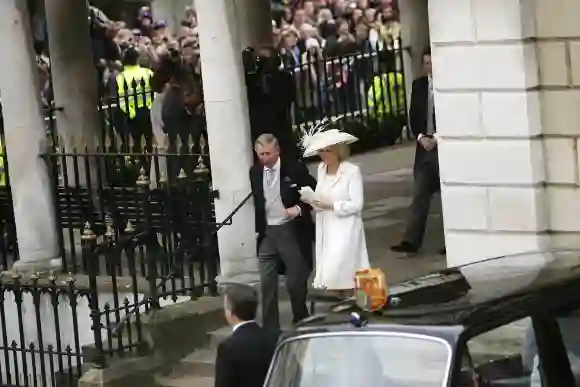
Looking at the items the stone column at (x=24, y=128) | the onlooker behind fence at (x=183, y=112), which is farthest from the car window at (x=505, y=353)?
the stone column at (x=24, y=128)

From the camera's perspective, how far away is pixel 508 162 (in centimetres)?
1124

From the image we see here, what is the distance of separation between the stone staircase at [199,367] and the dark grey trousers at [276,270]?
1.44 feet

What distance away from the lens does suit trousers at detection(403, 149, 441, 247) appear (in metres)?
13.4

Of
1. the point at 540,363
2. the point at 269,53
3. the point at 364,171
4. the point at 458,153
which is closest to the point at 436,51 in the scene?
the point at 458,153

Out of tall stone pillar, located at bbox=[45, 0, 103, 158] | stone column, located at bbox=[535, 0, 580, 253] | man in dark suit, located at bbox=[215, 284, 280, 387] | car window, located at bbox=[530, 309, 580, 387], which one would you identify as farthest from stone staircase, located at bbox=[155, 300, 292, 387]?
car window, located at bbox=[530, 309, 580, 387]

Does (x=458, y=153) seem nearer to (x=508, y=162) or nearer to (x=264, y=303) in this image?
(x=508, y=162)

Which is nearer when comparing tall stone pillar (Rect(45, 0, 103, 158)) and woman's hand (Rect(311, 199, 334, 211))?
woman's hand (Rect(311, 199, 334, 211))

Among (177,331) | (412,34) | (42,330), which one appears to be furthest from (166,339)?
(412,34)

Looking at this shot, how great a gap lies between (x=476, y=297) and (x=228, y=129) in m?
6.12

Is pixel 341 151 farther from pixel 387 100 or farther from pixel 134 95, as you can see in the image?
pixel 387 100

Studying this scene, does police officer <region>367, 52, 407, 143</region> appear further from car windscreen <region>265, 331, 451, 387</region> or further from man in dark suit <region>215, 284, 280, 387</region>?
car windscreen <region>265, 331, 451, 387</region>

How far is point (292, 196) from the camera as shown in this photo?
437 inches

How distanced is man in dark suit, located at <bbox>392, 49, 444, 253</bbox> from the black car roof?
236 inches

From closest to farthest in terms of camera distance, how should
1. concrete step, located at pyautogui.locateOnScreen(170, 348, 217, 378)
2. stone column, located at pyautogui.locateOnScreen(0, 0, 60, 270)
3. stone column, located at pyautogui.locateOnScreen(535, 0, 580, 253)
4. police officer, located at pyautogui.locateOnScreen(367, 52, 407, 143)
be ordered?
stone column, located at pyautogui.locateOnScreen(535, 0, 580, 253) → concrete step, located at pyautogui.locateOnScreen(170, 348, 217, 378) → stone column, located at pyautogui.locateOnScreen(0, 0, 60, 270) → police officer, located at pyautogui.locateOnScreen(367, 52, 407, 143)
